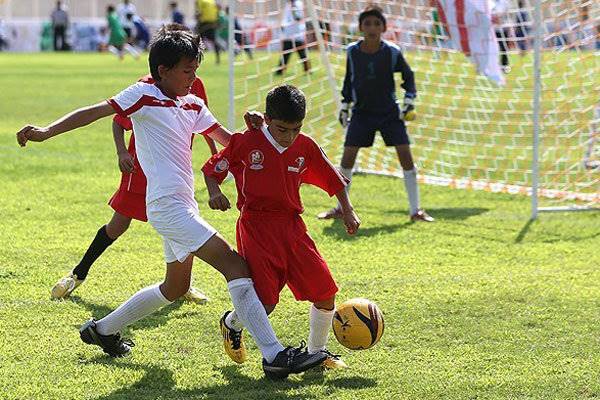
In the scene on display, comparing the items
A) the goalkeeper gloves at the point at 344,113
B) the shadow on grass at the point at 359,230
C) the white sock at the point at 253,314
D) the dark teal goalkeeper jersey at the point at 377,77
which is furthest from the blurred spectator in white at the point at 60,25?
the white sock at the point at 253,314

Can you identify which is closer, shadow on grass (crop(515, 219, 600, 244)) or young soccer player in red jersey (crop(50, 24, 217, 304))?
young soccer player in red jersey (crop(50, 24, 217, 304))

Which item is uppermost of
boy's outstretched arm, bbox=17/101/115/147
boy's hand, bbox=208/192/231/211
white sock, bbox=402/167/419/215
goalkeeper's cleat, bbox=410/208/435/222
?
boy's outstretched arm, bbox=17/101/115/147

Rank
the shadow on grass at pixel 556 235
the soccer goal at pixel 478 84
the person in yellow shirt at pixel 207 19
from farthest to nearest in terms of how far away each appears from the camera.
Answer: the person in yellow shirt at pixel 207 19 < the soccer goal at pixel 478 84 < the shadow on grass at pixel 556 235

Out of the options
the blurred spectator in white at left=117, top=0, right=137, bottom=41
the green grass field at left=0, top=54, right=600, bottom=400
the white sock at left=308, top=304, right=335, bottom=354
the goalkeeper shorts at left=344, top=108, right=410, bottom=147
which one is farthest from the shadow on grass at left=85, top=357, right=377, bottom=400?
the blurred spectator in white at left=117, top=0, right=137, bottom=41

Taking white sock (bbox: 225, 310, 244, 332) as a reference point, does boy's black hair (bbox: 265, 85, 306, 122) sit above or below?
above

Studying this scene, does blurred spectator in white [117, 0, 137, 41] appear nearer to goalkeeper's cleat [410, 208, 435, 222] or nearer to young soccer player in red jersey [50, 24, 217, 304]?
goalkeeper's cleat [410, 208, 435, 222]

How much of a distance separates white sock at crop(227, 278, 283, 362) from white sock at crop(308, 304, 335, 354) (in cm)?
30

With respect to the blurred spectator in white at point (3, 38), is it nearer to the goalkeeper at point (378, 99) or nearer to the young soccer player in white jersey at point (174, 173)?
the goalkeeper at point (378, 99)

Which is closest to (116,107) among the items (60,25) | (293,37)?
(293,37)

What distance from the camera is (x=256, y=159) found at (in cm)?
481

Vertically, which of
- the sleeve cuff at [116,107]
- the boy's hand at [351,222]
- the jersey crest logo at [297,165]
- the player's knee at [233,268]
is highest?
the sleeve cuff at [116,107]

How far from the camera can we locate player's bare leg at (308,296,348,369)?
4941mm

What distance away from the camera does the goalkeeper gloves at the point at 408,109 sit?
8781 mm

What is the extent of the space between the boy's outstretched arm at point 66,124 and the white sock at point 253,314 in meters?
0.94
